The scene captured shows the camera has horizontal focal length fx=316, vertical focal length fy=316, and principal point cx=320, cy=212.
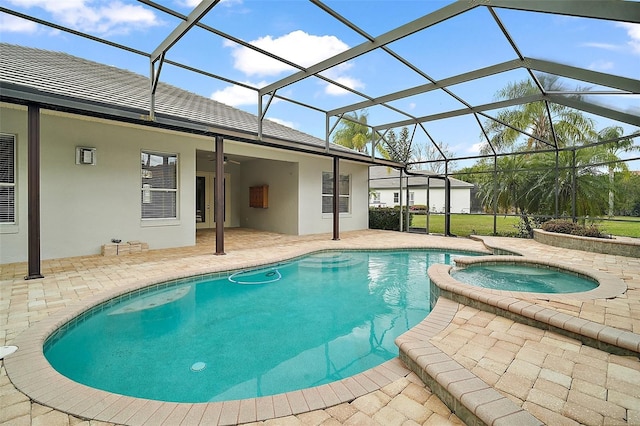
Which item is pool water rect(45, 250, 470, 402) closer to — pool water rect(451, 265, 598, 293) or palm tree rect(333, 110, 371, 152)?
pool water rect(451, 265, 598, 293)

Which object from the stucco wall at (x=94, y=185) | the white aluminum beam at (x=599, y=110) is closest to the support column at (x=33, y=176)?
the stucco wall at (x=94, y=185)

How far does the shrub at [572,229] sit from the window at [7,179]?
1368cm

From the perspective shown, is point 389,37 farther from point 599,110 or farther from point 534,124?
point 534,124

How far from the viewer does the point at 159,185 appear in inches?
348

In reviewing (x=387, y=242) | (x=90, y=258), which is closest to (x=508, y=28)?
(x=387, y=242)

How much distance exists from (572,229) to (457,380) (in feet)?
29.8

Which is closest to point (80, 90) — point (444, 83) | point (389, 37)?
point (389, 37)

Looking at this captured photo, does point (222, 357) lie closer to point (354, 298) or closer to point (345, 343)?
point (345, 343)

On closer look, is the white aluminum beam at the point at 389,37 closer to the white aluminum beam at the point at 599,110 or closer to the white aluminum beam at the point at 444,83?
the white aluminum beam at the point at 444,83

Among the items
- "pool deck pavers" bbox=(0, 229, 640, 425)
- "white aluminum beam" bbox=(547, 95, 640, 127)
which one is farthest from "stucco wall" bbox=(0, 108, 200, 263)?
"white aluminum beam" bbox=(547, 95, 640, 127)

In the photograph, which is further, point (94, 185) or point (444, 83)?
point (94, 185)

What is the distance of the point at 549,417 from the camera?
6.59ft

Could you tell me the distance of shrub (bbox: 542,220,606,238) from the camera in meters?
8.46

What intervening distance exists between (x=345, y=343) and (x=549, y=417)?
218cm
